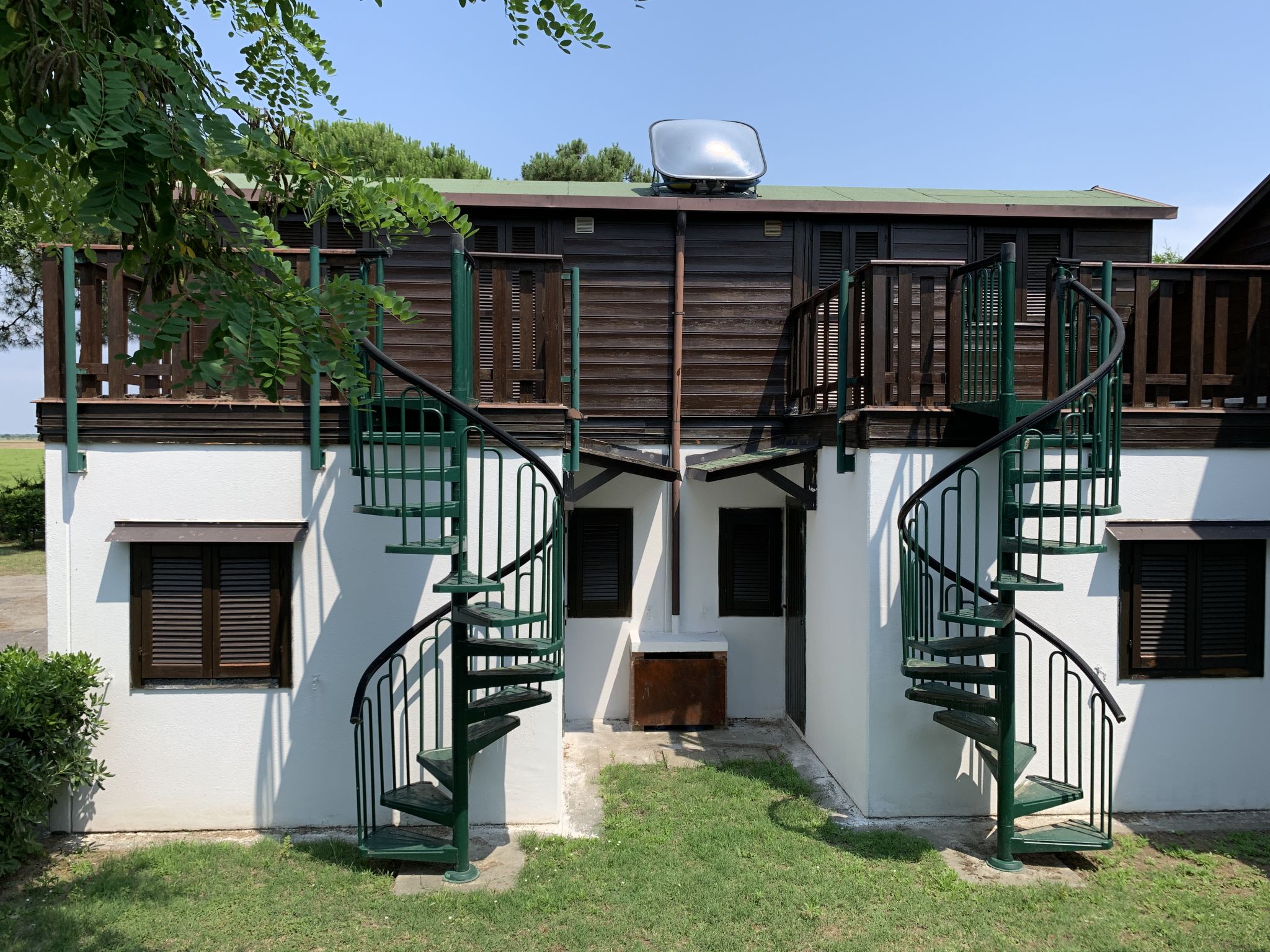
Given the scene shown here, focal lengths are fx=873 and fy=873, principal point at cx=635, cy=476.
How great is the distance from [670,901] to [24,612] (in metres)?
11.1

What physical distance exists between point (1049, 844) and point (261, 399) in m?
5.17

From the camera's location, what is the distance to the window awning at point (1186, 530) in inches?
213

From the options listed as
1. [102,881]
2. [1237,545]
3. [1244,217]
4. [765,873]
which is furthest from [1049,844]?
[1244,217]

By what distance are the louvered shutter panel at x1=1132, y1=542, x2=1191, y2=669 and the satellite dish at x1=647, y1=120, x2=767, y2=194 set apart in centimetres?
471

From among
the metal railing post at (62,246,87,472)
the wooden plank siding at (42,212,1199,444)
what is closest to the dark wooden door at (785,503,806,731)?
the wooden plank siding at (42,212,1199,444)

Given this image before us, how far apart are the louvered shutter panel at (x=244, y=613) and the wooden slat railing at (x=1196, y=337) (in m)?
4.95

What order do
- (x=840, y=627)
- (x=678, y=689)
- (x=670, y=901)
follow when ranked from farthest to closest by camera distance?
(x=678, y=689), (x=840, y=627), (x=670, y=901)

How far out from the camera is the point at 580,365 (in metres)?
7.85

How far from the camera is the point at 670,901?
4.41m

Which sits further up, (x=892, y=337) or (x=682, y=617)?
(x=892, y=337)

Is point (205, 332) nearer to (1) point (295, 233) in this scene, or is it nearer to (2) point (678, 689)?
(1) point (295, 233)

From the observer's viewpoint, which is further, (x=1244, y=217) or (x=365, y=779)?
(x=1244, y=217)

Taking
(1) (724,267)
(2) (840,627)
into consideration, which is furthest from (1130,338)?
(1) (724,267)

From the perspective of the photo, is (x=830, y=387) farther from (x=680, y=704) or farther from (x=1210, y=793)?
(x=1210, y=793)
